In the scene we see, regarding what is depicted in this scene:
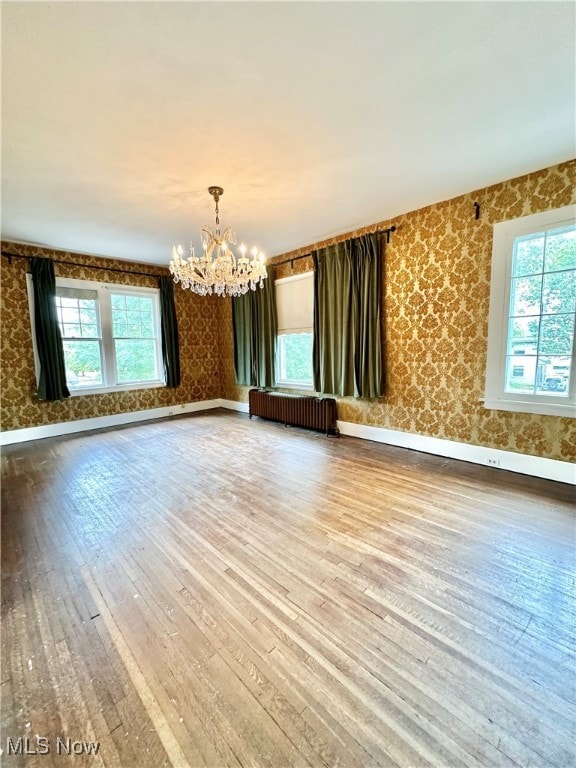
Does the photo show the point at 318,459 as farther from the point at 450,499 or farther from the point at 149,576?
the point at 149,576

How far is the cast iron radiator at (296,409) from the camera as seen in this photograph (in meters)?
4.77

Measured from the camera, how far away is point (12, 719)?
117 centimetres

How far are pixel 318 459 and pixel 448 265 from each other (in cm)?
269

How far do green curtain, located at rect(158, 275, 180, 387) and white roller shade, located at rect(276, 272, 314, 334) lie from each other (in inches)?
85.5

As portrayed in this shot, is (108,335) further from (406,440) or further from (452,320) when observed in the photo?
(452,320)

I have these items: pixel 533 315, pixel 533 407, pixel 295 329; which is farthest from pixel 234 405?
pixel 533 315

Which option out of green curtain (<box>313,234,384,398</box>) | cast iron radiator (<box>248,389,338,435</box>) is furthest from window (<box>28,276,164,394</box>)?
green curtain (<box>313,234,384,398</box>)

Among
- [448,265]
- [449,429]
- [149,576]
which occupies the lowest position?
[149,576]

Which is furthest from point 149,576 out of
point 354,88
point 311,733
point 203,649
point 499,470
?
point 499,470

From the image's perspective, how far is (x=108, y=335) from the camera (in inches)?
216

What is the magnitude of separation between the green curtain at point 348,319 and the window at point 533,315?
1321 millimetres

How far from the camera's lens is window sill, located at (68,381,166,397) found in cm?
523

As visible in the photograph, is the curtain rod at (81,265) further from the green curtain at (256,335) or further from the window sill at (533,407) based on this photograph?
the window sill at (533,407)

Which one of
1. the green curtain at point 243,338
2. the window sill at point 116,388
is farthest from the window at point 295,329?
the window sill at point 116,388
